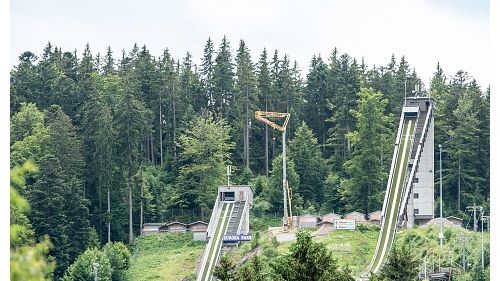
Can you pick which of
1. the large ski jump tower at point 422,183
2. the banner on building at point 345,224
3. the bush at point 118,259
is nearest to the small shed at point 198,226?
the bush at point 118,259

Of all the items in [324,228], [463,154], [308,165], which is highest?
[463,154]

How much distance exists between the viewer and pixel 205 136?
70.9 m

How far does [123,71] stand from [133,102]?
33.6ft

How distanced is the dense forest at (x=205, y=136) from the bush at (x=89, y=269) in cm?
343

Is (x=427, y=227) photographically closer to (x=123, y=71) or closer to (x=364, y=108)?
(x=364, y=108)

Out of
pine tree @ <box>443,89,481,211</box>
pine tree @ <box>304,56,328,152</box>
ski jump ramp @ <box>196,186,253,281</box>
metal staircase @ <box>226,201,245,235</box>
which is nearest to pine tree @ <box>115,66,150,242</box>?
ski jump ramp @ <box>196,186,253,281</box>

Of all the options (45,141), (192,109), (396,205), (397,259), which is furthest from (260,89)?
(397,259)

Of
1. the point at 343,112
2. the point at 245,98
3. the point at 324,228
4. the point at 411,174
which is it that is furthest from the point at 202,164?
the point at 411,174

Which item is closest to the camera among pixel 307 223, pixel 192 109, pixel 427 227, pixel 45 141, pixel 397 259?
pixel 397 259

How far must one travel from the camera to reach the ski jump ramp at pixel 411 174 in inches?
2329

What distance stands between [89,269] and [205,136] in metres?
16.3

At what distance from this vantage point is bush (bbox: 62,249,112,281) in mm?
56406

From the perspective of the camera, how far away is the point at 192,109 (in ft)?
256

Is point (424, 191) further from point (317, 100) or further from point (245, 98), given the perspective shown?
point (317, 100)
